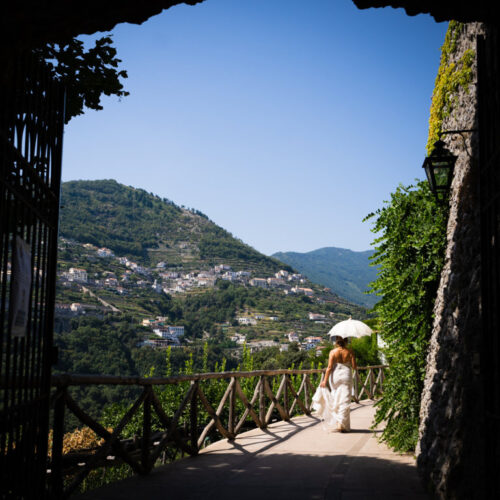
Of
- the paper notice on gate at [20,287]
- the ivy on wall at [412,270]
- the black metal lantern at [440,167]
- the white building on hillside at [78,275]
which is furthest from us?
the white building on hillside at [78,275]

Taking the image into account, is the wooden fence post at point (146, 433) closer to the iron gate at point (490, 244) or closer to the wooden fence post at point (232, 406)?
the wooden fence post at point (232, 406)

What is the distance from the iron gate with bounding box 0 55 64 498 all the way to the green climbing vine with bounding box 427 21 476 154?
354 centimetres

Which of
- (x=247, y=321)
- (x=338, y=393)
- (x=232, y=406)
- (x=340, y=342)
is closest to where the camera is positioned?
(x=232, y=406)

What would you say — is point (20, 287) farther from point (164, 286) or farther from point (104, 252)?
point (104, 252)

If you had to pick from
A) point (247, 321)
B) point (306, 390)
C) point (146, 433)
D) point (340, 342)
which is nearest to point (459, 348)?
point (146, 433)

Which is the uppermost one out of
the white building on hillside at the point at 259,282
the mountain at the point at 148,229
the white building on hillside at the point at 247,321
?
the mountain at the point at 148,229

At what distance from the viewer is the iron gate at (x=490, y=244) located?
120 inches

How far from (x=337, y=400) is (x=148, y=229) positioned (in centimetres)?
10932

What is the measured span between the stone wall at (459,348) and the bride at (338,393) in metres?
3.55

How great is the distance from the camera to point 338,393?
8.76 metres

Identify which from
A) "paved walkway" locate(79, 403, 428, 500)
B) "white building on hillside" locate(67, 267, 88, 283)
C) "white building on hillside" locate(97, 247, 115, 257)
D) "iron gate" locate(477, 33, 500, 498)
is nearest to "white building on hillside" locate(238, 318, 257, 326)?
"white building on hillside" locate(67, 267, 88, 283)

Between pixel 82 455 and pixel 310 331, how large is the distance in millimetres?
75340

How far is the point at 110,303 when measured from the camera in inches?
2685

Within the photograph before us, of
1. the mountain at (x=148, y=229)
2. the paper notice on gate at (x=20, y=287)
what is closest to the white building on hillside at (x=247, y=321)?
the mountain at (x=148, y=229)
